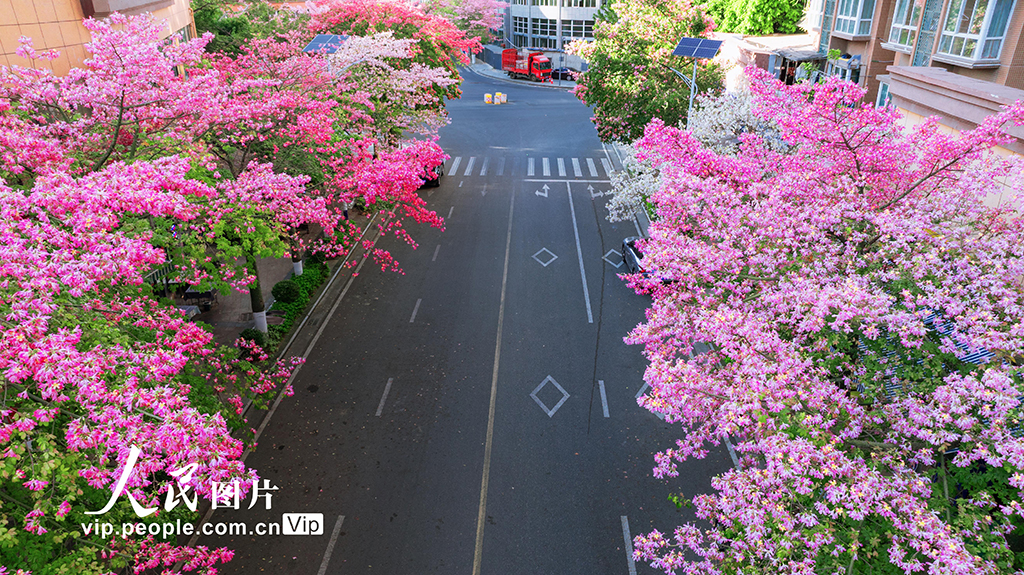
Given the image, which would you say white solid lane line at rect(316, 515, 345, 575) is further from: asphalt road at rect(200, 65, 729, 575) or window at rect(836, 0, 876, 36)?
window at rect(836, 0, 876, 36)

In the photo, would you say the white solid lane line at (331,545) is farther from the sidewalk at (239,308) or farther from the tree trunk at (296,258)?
the tree trunk at (296,258)

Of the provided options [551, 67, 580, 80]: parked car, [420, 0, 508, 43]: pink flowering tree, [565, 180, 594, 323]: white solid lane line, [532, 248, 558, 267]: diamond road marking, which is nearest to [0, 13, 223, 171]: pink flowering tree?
[565, 180, 594, 323]: white solid lane line

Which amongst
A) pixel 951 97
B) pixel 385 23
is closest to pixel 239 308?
pixel 385 23

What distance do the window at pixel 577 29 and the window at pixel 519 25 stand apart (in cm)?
624

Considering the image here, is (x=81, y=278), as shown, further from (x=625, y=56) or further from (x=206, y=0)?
(x=206, y=0)

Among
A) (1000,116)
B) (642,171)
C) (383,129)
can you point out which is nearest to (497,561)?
(1000,116)

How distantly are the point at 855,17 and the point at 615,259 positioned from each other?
15467 mm

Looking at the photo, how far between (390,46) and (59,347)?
21149 mm

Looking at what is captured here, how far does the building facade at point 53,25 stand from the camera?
14.2 m

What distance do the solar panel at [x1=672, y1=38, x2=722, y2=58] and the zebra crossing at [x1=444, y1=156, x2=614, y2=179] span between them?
13.3 meters

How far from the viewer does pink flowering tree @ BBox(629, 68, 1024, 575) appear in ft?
21.7

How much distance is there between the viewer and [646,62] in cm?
2552

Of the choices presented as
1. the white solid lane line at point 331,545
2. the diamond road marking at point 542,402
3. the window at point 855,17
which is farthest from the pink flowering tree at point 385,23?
the white solid lane line at point 331,545

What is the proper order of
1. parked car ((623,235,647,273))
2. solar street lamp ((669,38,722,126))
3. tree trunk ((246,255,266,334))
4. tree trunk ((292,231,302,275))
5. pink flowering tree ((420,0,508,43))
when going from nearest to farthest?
tree trunk ((246,255,266,334))
tree trunk ((292,231,302,275))
solar street lamp ((669,38,722,126))
parked car ((623,235,647,273))
pink flowering tree ((420,0,508,43))
